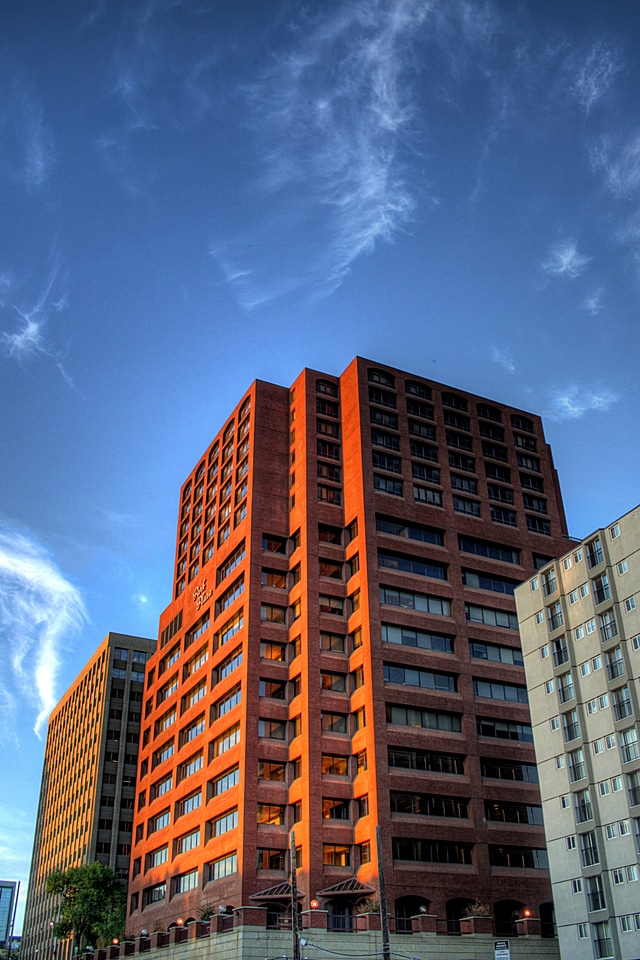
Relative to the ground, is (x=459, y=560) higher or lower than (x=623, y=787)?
Result: higher

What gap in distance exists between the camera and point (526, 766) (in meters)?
84.4

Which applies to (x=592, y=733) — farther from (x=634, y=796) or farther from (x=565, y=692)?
(x=634, y=796)

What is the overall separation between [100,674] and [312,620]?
79.4 m

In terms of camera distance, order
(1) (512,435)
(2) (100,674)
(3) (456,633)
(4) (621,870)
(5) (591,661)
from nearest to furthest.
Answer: (4) (621,870) → (5) (591,661) → (3) (456,633) → (1) (512,435) → (2) (100,674)

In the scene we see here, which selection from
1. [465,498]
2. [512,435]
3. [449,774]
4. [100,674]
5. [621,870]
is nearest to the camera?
[621,870]

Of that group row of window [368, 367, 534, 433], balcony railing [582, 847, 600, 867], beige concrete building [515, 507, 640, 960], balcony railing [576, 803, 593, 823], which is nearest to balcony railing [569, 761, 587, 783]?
beige concrete building [515, 507, 640, 960]

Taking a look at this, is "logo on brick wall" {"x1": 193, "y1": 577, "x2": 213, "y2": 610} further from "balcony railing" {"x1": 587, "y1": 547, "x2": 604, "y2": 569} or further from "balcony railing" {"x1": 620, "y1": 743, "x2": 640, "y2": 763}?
"balcony railing" {"x1": 620, "y1": 743, "x2": 640, "y2": 763}

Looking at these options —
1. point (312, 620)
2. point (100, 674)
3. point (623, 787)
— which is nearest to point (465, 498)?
point (312, 620)

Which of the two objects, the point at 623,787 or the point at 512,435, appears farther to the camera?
the point at 512,435

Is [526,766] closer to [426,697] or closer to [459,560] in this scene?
[426,697]

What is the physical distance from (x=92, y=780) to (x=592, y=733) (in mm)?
97150

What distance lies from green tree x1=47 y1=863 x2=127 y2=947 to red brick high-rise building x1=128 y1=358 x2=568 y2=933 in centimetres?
440

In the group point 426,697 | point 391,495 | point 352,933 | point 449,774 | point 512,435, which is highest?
point 512,435

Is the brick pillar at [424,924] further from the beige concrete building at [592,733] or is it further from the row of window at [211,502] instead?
the row of window at [211,502]
